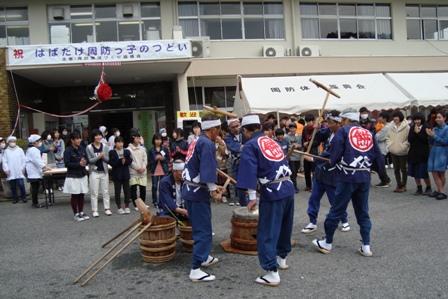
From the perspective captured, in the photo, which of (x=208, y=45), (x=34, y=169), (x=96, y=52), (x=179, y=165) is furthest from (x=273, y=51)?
(x=179, y=165)

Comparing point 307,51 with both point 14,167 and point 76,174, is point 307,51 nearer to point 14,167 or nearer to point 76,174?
point 14,167

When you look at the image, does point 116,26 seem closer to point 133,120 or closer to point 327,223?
point 133,120

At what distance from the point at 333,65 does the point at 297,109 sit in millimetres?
5611

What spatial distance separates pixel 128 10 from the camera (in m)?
16.9

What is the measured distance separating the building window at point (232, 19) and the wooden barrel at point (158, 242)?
44.9 ft

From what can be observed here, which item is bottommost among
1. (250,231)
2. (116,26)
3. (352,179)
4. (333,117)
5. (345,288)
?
(345,288)

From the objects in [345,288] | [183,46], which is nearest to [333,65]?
[183,46]

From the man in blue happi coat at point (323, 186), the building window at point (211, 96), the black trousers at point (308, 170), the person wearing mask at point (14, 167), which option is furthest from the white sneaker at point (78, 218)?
the building window at point (211, 96)

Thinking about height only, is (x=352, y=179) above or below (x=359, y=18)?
below

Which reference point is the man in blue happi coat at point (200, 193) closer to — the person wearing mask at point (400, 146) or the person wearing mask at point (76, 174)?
the person wearing mask at point (76, 174)

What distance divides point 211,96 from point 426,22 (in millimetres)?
11199

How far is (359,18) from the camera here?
63.5ft

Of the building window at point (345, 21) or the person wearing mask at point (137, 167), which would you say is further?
the building window at point (345, 21)

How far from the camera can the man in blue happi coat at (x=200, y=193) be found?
182 inches
